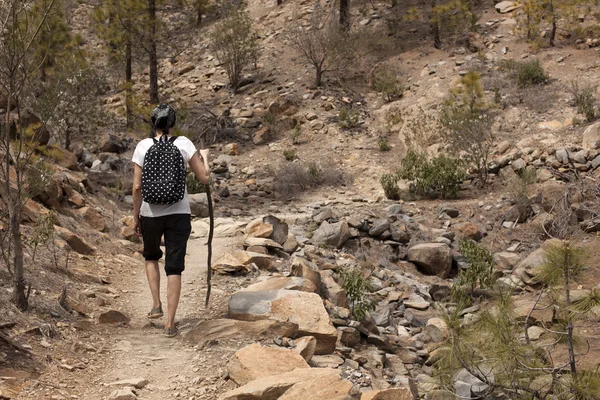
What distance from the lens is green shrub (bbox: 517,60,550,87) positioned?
1520 cm

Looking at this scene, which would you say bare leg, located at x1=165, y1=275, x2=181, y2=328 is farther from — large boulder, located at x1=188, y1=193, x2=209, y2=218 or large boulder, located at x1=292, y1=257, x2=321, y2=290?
large boulder, located at x1=188, y1=193, x2=209, y2=218

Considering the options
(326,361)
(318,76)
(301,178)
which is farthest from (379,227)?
(318,76)

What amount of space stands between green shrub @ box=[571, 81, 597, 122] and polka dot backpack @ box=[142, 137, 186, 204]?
35.0ft

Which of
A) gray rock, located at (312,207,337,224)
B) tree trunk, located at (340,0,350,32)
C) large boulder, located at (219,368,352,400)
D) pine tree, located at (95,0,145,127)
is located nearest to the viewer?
large boulder, located at (219,368,352,400)

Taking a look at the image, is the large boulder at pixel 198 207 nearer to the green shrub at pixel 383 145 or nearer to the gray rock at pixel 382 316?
the gray rock at pixel 382 316

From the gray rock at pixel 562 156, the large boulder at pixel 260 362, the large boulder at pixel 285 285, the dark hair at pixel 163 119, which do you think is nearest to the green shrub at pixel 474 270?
the large boulder at pixel 285 285

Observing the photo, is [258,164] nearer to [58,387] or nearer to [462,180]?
[462,180]

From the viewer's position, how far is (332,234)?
9406 millimetres

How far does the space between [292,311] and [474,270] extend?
179 inches

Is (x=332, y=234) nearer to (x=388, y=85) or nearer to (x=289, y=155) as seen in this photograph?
(x=289, y=155)

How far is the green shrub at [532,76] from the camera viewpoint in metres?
15.2

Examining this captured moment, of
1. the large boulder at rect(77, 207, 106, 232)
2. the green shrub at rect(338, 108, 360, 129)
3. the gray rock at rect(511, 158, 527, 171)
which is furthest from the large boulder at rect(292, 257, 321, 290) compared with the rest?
the green shrub at rect(338, 108, 360, 129)

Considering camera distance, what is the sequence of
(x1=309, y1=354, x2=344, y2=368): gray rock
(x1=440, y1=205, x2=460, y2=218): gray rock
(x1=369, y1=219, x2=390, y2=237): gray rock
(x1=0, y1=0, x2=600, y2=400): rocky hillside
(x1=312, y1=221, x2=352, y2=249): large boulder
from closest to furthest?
(x1=0, y1=0, x2=600, y2=400): rocky hillside, (x1=309, y1=354, x2=344, y2=368): gray rock, (x1=312, y1=221, x2=352, y2=249): large boulder, (x1=369, y1=219, x2=390, y2=237): gray rock, (x1=440, y1=205, x2=460, y2=218): gray rock

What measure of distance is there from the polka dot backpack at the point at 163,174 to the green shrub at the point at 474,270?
4510 millimetres
